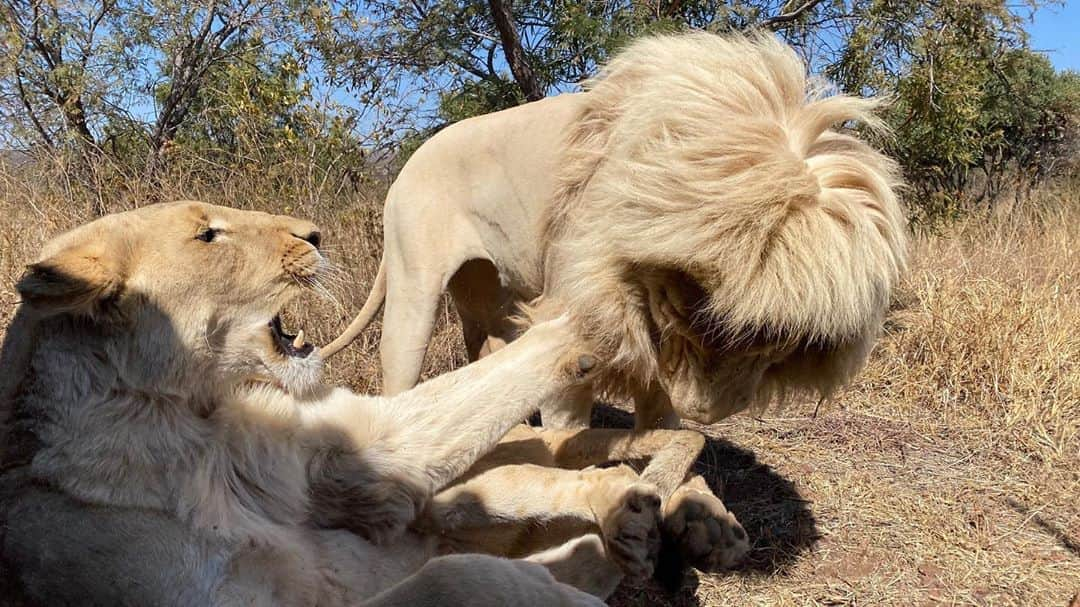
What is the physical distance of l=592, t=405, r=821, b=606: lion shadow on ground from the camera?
10.3ft

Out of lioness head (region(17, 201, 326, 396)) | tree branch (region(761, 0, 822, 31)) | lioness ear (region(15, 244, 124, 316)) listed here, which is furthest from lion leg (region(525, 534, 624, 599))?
tree branch (region(761, 0, 822, 31))

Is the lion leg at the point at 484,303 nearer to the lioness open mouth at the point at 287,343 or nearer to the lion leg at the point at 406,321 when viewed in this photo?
the lion leg at the point at 406,321

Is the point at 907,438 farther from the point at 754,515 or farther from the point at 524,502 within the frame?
the point at 524,502

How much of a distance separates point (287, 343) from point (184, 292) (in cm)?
37

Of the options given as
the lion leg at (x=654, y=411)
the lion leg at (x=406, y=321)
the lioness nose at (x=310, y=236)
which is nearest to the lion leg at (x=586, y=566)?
the lion leg at (x=654, y=411)

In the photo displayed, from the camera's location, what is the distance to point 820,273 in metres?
2.06

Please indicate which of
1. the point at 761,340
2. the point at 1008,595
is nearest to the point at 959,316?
the point at 1008,595

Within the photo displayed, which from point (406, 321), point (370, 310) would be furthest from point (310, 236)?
point (370, 310)

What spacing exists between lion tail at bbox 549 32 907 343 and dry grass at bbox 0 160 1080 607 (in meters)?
1.28

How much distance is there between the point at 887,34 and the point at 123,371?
6.71 m

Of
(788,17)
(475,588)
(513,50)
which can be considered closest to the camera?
(475,588)

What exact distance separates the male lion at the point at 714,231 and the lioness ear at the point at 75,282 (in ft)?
3.86

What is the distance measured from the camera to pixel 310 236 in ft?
8.86

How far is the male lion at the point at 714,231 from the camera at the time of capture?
2100 mm
